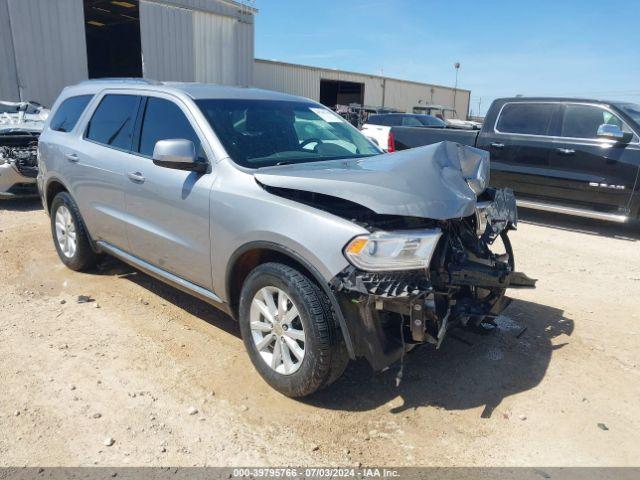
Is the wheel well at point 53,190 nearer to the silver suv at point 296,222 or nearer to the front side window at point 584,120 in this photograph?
the silver suv at point 296,222

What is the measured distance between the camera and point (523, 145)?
8070 millimetres

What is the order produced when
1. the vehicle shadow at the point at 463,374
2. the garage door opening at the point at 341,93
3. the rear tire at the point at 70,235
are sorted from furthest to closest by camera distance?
the garage door opening at the point at 341,93 < the rear tire at the point at 70,235 < the vehicle shadow at the point at 463,374

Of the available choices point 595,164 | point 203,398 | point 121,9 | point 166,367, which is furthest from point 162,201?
point 121,9

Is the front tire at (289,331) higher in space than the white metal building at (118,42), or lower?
lower

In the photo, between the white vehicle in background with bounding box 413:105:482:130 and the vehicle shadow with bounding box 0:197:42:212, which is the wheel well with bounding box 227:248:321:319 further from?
the white vehicle in background with bounding box 413:105:482:130

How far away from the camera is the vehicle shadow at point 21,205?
831 cm

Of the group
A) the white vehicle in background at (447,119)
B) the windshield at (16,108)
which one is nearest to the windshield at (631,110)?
the white vehicle in background at (447,119)

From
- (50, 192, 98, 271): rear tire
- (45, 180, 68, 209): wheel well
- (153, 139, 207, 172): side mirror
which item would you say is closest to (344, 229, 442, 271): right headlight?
(153, 139, 207, 172): side mirror

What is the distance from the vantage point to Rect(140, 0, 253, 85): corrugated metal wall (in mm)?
16938

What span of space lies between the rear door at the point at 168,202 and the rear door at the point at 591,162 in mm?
6163

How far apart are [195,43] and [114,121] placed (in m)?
15.2

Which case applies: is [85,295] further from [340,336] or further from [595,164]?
[595,164]

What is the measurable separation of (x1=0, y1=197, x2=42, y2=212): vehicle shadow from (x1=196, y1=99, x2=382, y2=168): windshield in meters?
6.01

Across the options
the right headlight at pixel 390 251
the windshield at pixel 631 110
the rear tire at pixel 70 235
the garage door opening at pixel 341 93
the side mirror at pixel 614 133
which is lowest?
the rear tire at pixel 70 235
